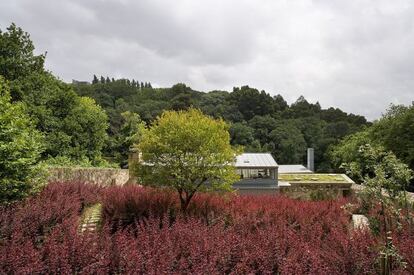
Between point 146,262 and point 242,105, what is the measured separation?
56616 millimetres

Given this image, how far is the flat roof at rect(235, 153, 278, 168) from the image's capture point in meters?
19.8

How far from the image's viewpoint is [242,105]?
60906 mm

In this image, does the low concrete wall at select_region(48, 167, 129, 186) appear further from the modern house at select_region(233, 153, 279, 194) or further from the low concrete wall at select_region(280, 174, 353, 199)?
the low concrete wall at select_region(280, 174, 353, 199)

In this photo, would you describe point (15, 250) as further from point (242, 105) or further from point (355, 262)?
point (242, 105)

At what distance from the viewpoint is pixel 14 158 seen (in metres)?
9.16

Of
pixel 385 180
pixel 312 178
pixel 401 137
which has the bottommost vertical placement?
pixel 312 178

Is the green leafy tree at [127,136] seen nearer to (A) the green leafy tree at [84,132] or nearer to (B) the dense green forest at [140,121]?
(B) the dense green forest at [140,121]

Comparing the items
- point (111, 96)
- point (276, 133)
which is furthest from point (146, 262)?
point (111, 96)

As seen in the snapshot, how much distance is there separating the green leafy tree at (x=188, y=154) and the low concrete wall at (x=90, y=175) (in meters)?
4.68

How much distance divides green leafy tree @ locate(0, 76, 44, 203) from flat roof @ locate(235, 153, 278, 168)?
1125 centimetres

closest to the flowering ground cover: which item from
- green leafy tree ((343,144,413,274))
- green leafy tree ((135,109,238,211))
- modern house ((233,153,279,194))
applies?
green leafy tree ((343,144,413,274))

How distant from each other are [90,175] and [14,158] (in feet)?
30.1

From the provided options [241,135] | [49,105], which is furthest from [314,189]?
[241,135]

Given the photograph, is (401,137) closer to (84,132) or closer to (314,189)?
(314,189)
